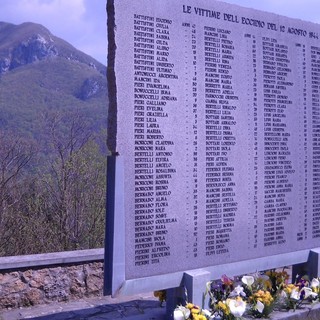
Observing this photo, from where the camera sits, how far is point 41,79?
3416 cm

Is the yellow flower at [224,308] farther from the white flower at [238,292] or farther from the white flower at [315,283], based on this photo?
the white flower at [315,283]

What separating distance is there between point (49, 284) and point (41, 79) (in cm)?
2864

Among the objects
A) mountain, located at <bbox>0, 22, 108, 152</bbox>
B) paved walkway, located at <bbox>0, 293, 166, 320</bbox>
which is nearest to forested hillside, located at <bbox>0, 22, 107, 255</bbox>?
mountain, located at <bbox>0, 22, 108, 152</bbox>

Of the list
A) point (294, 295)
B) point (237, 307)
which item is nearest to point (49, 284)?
point (237, 307)

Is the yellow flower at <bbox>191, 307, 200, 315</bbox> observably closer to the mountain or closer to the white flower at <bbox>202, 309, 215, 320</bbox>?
the white flower at <bbox>202, 309, 215, 320</bbox>

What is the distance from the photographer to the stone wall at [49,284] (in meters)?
6.40

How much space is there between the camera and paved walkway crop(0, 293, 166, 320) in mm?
6215

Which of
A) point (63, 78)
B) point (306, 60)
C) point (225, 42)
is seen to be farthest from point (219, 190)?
point (63, 78)

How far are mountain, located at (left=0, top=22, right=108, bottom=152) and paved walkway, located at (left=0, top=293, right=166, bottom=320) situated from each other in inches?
164

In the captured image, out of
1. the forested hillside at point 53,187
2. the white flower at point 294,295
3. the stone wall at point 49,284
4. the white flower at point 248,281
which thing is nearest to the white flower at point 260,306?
the white flower at point 248,281

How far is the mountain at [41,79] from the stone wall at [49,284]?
393cm

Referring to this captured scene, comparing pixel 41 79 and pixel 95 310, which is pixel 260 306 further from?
pixel 41 79

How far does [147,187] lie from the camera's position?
478 cm

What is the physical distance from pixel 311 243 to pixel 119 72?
2.87 metres
